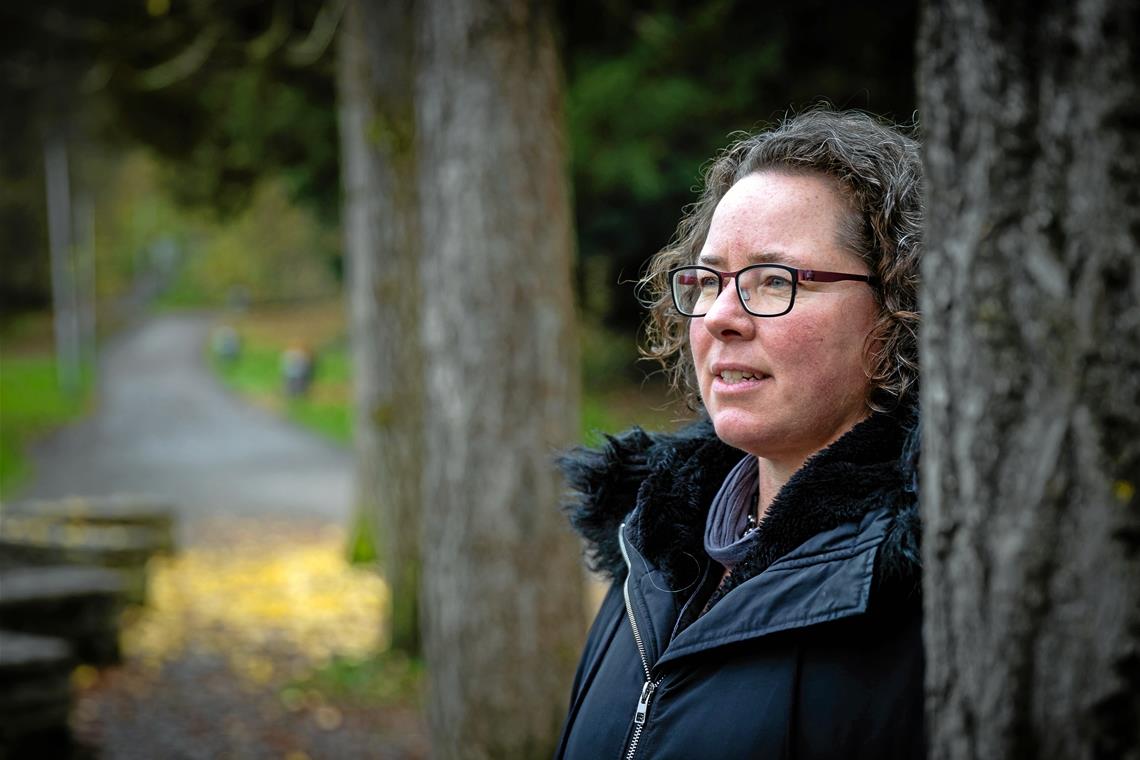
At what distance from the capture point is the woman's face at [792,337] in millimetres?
1808

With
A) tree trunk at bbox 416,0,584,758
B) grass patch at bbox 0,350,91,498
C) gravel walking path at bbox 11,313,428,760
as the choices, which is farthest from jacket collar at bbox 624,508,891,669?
grass patch at bbox 0,350,91,498

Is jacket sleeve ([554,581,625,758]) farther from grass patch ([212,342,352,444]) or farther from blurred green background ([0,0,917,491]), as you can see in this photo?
grass patch ([212,342,352,444])

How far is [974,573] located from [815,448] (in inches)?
30.6

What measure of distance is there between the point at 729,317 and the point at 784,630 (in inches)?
21.8

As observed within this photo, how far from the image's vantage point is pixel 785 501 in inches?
68.5

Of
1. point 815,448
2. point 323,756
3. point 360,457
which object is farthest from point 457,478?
point 360,457

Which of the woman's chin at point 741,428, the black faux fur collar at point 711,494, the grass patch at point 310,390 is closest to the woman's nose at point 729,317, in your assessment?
the woman's chin at point 741,428

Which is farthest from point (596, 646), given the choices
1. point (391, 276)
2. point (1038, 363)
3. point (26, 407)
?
point (26, 407)

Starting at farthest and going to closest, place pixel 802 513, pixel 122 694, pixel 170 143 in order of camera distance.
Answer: pixel 170 143 < pixel 122 694 < pixel 802 513

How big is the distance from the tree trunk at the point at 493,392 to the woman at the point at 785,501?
2.43 meters

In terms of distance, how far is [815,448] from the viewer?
1.88 m

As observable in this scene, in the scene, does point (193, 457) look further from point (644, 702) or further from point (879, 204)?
point (879, 204)

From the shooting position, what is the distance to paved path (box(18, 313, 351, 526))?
1402 centimetres

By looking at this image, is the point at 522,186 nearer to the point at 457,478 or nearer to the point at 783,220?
the point at 457,478
